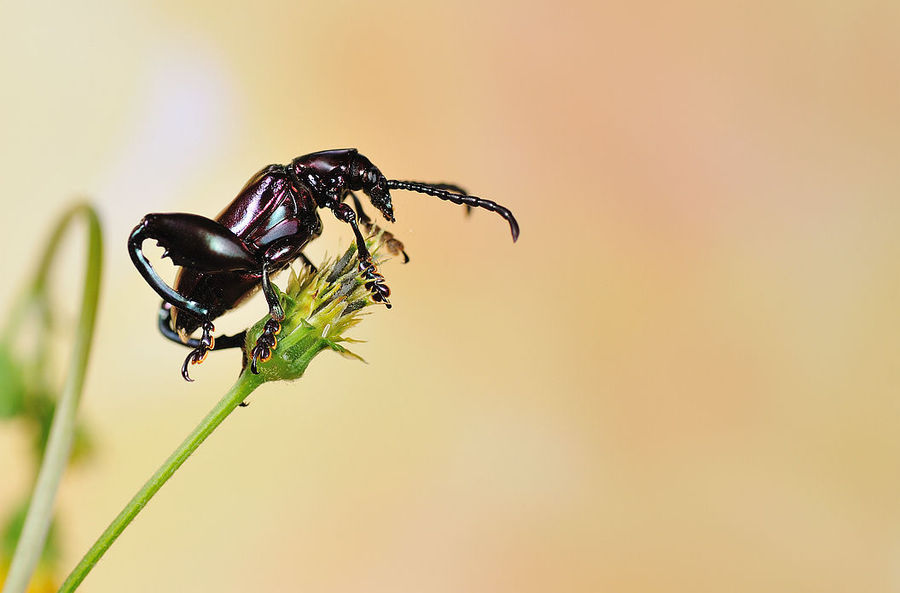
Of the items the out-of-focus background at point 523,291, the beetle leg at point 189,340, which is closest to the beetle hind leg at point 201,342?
the beetle leg at point 189,340

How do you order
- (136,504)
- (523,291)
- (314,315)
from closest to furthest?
(136,504) < (314,315) < (523,291)

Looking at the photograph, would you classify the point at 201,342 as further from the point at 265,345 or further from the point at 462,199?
the point at 462,199

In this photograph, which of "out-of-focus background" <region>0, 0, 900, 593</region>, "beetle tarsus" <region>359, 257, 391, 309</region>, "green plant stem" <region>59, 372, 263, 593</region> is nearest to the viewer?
"green plant stem" <region>59, 372, 263, 593</region>

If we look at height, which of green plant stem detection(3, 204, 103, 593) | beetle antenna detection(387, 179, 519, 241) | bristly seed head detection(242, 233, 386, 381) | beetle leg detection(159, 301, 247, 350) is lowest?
green plant stem detection(3, 204, 103, 593)

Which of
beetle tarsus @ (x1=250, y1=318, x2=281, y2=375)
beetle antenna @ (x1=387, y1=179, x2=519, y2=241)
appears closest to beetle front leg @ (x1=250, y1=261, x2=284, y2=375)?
beetle tarsus @ (x1=250, y1=318, x2=281, y2=375)

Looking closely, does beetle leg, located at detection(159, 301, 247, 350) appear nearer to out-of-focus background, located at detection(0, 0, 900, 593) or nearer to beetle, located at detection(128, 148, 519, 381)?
beetle, located at detection(128, 148, 519, 381)

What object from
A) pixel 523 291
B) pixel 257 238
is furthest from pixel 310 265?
pixel 523 291
